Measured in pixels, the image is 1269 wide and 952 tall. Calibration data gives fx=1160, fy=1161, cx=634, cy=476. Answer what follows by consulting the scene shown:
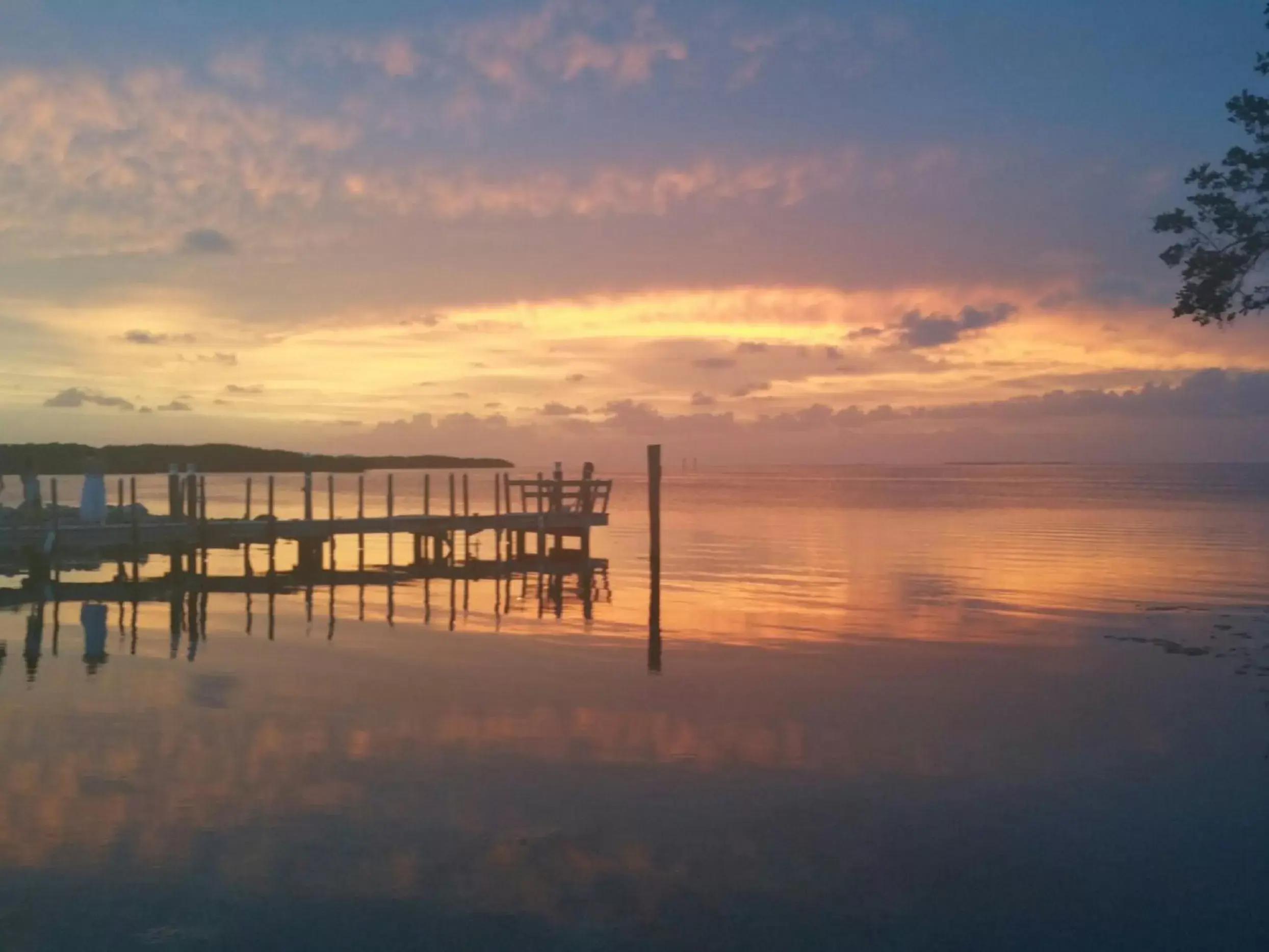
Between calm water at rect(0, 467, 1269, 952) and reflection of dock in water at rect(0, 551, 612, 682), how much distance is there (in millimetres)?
283

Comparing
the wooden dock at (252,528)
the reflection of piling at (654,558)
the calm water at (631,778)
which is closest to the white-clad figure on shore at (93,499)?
the wooden dock at (252,528)

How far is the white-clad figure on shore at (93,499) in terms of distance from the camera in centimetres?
3148

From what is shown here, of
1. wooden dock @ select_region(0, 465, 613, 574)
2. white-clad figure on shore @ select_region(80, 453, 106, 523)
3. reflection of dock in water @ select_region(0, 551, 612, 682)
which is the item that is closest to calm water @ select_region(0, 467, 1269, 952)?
reflection of dock in water @ select_region(0, 551, 612, 682)

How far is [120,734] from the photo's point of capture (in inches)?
561

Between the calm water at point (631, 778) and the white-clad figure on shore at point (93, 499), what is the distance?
6.36m

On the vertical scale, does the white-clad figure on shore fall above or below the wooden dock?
above

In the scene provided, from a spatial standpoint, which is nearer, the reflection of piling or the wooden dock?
the reflection of piling

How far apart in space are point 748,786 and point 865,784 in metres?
1.30

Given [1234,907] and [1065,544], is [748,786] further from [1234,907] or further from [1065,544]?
[1065,544]

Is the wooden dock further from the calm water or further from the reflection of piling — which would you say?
the calm water

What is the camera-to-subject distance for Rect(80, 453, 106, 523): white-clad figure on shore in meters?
31.5

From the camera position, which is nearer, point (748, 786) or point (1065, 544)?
point (748, 786)

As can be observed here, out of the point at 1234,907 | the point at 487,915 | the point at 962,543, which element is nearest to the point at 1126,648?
the point at 1234,907

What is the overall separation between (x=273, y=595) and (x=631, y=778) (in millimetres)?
18463
